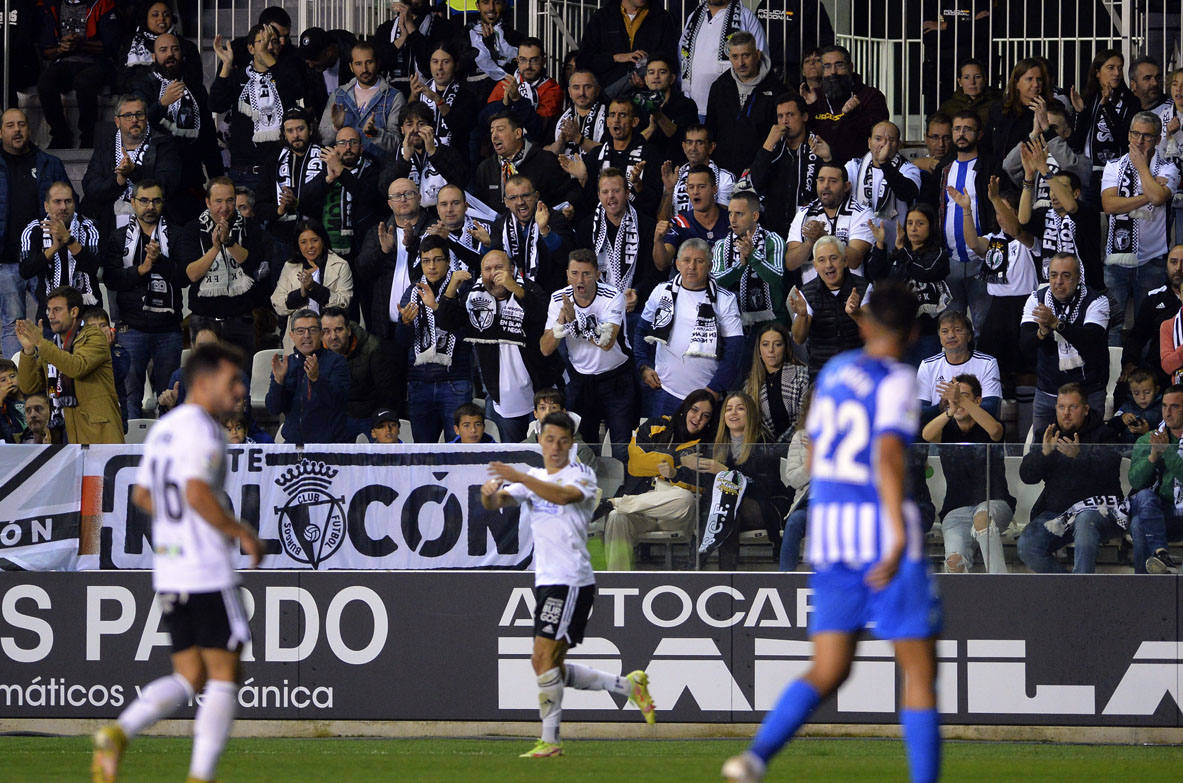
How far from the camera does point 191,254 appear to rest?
1470 cm

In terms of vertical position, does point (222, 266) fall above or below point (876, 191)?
below

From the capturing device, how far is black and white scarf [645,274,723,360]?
1315cm

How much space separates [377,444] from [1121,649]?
17.8 feet

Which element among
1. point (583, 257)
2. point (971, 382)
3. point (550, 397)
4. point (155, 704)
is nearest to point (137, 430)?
point (550, 397)

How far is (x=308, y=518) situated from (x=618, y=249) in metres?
3.76

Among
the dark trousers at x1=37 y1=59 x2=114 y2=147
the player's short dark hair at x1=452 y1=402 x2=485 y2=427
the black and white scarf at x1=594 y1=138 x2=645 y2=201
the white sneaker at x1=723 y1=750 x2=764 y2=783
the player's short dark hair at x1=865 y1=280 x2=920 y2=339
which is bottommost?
the white sneaker at x1=723 y1=750 x2=764 y2=783

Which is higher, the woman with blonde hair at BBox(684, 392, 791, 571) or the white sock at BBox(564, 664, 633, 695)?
the woman with blonde hair at BBox(684, 392, 791, 571)

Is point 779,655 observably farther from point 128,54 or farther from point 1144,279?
point 128,54

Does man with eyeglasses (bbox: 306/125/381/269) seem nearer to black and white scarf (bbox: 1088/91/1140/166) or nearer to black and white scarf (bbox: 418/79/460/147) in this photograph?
black and white scarf (bbox: 418/79/460/147)

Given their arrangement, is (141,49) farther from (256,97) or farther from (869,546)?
(869,546)

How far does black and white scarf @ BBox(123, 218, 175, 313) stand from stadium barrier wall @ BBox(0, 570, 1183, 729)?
3016 millimetres

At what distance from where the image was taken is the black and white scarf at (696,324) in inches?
518

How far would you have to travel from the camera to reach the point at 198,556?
7156 millimetres

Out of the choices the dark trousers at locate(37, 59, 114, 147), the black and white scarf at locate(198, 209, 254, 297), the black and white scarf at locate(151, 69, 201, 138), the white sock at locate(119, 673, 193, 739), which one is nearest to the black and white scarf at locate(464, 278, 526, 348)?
the black and white scarf at locate(198, 209, 254, 297)
